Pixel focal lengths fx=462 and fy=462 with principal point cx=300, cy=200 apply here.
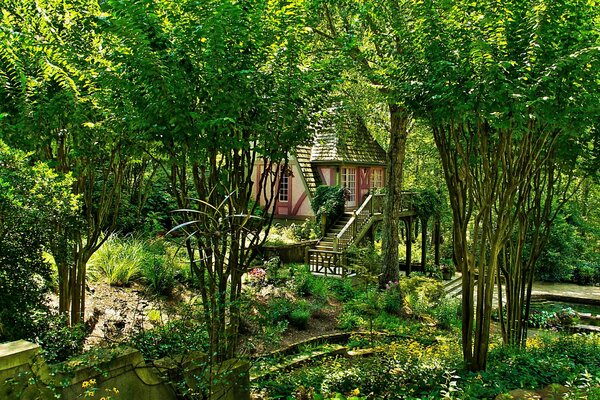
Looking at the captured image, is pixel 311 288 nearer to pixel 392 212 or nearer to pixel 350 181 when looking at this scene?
pixel 392 212

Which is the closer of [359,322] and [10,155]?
[10,155]

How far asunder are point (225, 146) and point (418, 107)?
2.27m

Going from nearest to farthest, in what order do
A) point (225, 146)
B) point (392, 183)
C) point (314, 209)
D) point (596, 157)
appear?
point (225, 146)
point (596, 157)
point (392, 183)
point (314, 209)

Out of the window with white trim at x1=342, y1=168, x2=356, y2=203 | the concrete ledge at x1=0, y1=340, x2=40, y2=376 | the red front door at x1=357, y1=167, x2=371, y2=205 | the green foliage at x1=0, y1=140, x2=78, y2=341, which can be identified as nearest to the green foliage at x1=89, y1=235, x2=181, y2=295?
the green foliage at x1=0, y1=140, x2=78, y2=341

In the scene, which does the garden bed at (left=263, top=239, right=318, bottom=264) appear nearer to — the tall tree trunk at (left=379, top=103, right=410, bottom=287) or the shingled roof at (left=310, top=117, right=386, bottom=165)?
the tall tree trunk at (left=379, top=103, right=410, bottom=287)

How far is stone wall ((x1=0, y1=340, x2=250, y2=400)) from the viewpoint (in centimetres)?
303

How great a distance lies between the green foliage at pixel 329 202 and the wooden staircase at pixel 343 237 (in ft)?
1.12

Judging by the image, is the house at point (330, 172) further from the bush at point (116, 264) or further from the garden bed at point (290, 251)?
the bush at point (116, 264)

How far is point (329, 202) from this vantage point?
1884cm

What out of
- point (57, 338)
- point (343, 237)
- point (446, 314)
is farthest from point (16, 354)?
point (343, 237)

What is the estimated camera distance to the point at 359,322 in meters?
10.4

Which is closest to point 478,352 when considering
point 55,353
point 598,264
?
point 55,353

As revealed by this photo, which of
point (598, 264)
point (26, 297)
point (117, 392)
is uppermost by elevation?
point (26, 297)

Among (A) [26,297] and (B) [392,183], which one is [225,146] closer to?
(A) [26,297]
